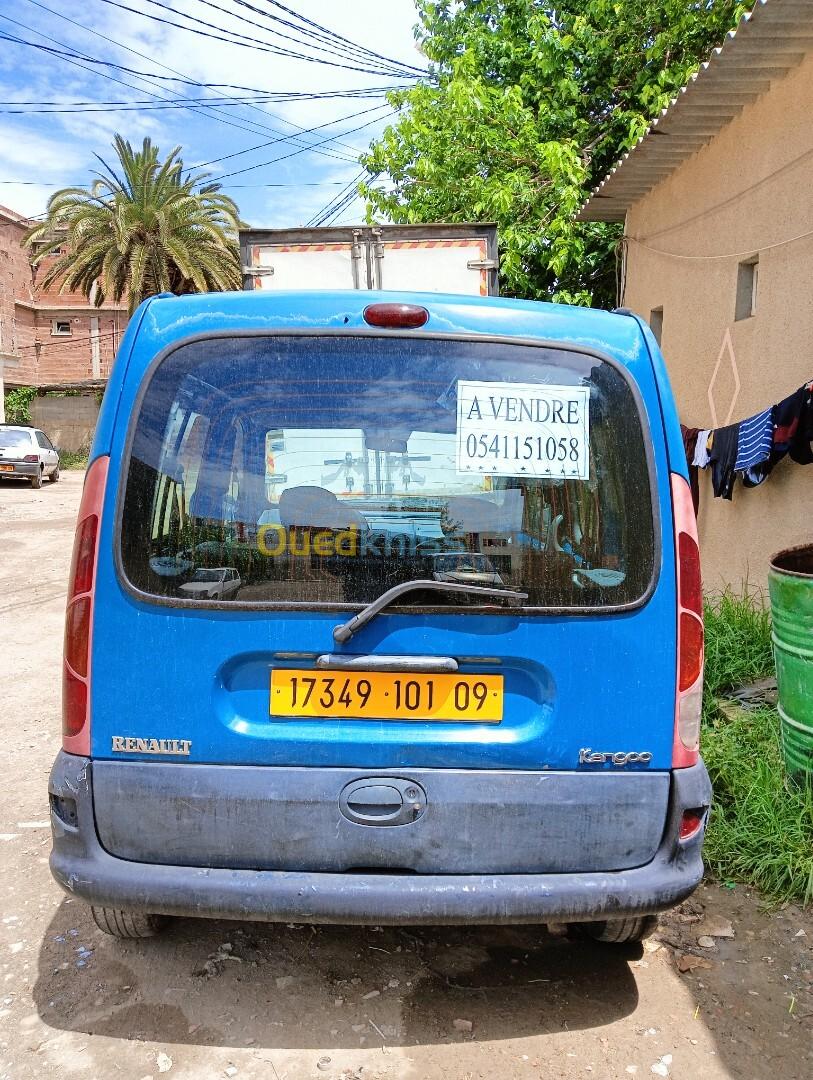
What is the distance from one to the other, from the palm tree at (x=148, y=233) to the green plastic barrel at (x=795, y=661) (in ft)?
71.9

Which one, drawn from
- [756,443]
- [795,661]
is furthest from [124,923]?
[756,443]

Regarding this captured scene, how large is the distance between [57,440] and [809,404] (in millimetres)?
33726

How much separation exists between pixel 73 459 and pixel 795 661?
106ft

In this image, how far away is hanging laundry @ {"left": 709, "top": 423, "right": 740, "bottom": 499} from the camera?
5992 mm

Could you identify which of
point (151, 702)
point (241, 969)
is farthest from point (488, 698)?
point (241, 969)

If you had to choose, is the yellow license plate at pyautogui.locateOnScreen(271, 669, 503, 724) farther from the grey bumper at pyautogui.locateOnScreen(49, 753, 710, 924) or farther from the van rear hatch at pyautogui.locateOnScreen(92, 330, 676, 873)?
the grey bumper at pyautogui.locateOnScreen(49, 753, 710, 924)

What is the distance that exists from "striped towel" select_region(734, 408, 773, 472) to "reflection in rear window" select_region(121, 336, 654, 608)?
350 centimetres

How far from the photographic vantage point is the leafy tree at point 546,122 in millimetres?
10508

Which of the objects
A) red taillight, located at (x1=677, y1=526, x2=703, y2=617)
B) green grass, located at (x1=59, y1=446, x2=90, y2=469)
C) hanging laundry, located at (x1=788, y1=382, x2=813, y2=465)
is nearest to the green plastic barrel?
red taillight, located at (x1=677, y1=526, x2=703, y2=617)

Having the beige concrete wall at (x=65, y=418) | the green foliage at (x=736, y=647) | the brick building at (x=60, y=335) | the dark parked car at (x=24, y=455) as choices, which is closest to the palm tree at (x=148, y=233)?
the dark parked car at (x=24, y=455)

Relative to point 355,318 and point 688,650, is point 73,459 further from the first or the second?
point 688,650

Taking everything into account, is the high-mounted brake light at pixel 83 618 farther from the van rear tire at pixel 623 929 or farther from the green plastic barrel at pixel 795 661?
the green plastic barrel at pixel 795 661

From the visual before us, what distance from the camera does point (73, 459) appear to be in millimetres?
32531

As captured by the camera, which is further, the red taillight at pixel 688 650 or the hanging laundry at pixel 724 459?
the hanging laundry at pixel 724 459
